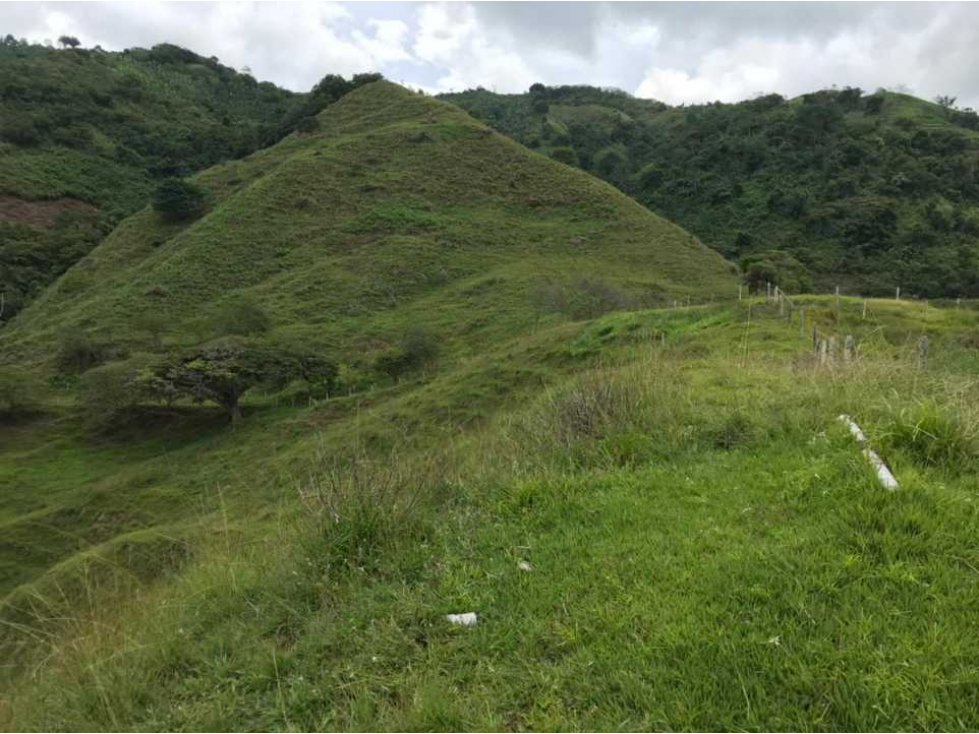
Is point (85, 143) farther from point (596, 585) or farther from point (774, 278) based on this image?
point (596, 585)

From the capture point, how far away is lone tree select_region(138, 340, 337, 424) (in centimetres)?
3241

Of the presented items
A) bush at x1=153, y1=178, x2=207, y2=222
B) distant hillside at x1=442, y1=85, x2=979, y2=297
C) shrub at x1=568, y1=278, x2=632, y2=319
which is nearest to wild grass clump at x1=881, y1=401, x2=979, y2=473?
shrub at x1=568, y1=278, x2=632, y2=319

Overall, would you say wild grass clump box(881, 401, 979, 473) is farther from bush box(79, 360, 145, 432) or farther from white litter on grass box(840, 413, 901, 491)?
bush box(79, 360, 145, 432)

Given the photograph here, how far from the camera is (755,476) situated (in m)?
4.59

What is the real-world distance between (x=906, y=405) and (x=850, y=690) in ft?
10.7

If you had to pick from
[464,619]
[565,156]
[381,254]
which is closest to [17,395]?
[381,254]

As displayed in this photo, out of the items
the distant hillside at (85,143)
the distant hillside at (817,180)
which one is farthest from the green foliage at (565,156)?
the distant hillside at (85,143)

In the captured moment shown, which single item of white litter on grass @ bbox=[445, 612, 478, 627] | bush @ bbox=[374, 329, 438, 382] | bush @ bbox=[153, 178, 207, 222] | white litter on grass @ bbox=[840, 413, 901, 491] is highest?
bush @ bbox=[153, 178, 207, 222]

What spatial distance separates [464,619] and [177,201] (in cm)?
6608

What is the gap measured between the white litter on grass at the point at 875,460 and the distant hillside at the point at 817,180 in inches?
1362

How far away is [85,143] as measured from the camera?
265ft

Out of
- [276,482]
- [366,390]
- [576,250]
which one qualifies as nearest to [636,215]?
[576,250]

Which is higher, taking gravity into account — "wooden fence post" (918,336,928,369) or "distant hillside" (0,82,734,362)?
"distant hillside" (0,82,734,362)

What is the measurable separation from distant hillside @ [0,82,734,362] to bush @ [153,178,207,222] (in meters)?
1.22
